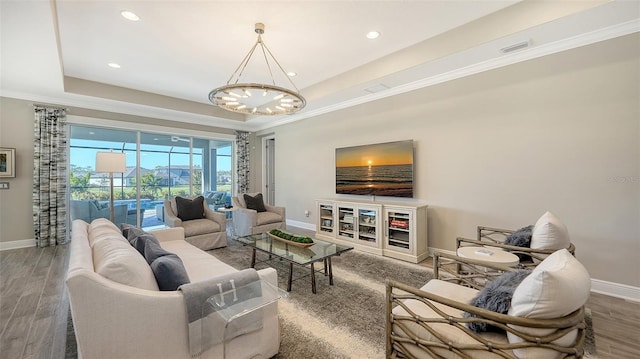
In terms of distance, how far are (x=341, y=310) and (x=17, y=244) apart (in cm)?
569

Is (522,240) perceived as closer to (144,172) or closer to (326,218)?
(326,218)

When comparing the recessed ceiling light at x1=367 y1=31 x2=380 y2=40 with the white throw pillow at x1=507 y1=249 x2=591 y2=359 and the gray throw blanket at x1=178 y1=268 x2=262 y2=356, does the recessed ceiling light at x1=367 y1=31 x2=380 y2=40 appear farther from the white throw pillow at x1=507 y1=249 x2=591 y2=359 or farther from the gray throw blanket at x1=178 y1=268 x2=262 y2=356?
the gray throw blanket at x1=178 y1=268 x2=262 y2=356

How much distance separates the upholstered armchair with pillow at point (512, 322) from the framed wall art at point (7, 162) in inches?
246

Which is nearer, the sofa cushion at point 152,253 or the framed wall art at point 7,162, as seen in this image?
the sofa cushion at point 152,253

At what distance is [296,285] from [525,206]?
116 inches

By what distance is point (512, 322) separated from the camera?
45.1 inches

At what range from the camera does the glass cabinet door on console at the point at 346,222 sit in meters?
4.56

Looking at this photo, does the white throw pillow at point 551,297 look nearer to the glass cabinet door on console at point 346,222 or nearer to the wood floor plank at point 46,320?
the wood floor plank at point 46,320

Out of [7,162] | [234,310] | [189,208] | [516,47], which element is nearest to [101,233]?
[234,310]

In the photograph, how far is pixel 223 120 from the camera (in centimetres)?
638

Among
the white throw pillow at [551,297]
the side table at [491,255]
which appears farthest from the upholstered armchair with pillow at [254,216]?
the white throw pillow at [551,297]

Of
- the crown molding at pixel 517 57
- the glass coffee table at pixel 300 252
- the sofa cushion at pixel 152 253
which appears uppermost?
the crown molding at pixel 517 57

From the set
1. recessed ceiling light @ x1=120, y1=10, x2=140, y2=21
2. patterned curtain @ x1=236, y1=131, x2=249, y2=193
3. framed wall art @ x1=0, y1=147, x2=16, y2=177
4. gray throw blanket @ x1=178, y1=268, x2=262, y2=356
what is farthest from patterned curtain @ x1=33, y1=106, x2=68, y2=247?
gray throw blanket @ x1=178, y1=268, x2=262, y2=356

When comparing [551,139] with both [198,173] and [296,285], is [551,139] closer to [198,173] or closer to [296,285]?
[296,285]
